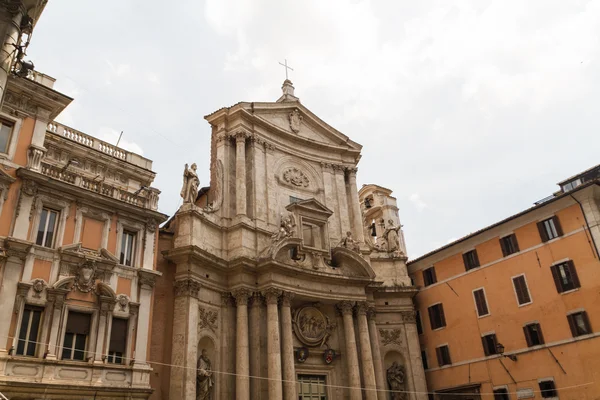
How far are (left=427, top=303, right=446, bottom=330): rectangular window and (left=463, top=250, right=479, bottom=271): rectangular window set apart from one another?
114 inches

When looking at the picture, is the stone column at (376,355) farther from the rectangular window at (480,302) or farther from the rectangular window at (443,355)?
the rectangular window at (480,302)

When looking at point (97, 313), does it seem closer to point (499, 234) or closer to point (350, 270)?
point (350, 270)

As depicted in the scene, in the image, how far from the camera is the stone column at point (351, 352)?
25106 millimetres

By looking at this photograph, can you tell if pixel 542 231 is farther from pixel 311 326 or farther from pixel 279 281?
pixel 279 281

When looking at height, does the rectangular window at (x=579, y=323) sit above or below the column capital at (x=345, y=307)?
below

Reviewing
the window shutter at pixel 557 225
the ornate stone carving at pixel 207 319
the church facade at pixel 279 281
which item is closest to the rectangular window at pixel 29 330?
the church facade at pixel 279 281

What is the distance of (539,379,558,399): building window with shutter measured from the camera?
2308 cm

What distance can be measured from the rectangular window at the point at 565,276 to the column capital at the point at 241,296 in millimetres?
14812

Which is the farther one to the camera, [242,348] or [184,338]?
[242,348]

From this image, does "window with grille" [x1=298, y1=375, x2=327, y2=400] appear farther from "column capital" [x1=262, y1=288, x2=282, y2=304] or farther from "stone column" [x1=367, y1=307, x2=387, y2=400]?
"column capital" [x1=262, y1=288, x2=282, y2=304]

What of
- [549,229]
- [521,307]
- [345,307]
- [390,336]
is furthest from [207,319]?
[549,229]

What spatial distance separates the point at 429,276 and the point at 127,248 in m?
18.3

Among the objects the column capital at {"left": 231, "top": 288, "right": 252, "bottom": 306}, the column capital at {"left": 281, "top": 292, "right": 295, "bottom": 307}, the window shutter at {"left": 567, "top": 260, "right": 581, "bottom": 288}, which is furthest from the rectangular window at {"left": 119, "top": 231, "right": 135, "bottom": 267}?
the window shutter at {"left": 567, "top": 260, "right": 581, "bottom": 288}

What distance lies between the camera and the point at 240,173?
91.9ft
